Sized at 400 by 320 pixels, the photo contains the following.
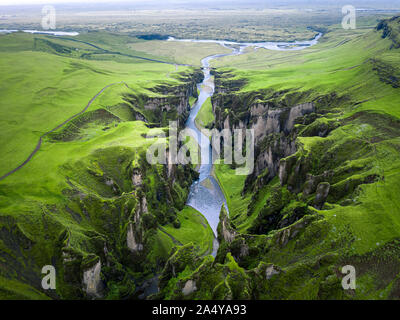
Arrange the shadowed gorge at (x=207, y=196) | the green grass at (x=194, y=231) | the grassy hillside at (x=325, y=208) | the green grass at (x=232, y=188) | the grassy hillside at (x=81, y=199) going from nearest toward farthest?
the grassy hillside at (x=325, y=208), the shadowed gorge at (x=207, y=196), the grassy hillside at (x=81, y=199), the green grass at (x=194, y=231), the green grass at (x=232, y=188)

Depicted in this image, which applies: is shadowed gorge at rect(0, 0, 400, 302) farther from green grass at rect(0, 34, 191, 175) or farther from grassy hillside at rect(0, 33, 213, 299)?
green grass at rect(0, 34, 191, 175)

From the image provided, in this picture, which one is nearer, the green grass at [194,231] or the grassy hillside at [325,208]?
the grassy hillside at [325,208]

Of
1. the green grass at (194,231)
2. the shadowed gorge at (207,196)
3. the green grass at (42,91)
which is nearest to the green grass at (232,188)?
the shadowed gorge at (207,196)

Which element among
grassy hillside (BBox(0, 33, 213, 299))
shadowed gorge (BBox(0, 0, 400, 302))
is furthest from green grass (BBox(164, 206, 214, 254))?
shadowed gorge (BBox(0, 0, 400, 302))

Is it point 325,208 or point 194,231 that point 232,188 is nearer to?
point 194,231

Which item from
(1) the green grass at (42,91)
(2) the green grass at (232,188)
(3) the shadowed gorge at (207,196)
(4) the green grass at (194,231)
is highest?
(1) the green grass at (42,91)

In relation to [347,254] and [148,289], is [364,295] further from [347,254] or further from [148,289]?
[148,289]

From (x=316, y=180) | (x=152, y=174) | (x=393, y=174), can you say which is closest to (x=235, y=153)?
(x=152, y=174)

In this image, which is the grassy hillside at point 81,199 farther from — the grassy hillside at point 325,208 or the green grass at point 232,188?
the grassy hillside at point 325,208
